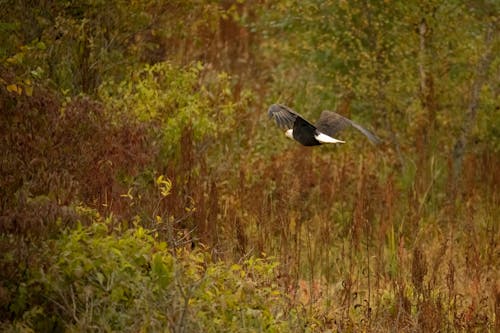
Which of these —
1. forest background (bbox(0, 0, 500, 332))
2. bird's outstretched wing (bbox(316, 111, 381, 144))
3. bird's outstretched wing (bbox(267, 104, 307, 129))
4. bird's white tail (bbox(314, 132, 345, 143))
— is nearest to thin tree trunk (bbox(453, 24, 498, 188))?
forest background (bbox(0, 0, 500, 332))

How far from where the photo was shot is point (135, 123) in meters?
7.07

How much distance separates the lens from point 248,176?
27.5 feet

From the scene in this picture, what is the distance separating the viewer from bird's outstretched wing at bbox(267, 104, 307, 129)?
678cm

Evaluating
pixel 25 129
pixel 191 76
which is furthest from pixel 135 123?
pixel 25 129

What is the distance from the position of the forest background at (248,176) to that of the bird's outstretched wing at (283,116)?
579mm

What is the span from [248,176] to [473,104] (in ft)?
6.75

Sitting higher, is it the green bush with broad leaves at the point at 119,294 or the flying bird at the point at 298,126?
the flying bird at the point at 298,126

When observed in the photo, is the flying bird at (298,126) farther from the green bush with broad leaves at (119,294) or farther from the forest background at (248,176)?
the green bush with broad leaves at (119,294)

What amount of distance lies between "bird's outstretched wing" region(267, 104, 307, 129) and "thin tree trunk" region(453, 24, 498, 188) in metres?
2.34

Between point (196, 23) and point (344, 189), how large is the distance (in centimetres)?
187

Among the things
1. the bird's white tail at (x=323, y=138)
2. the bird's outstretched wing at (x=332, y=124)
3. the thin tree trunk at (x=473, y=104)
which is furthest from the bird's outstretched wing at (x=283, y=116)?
the thin tree trunk at (x=473, y=104)

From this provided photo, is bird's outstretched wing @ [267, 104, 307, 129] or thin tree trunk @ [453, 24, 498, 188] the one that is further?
thin tree trunk @ [453, 24, 498, 188]

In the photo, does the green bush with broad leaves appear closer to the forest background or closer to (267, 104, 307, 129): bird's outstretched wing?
the forest background

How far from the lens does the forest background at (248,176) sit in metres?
4.56
